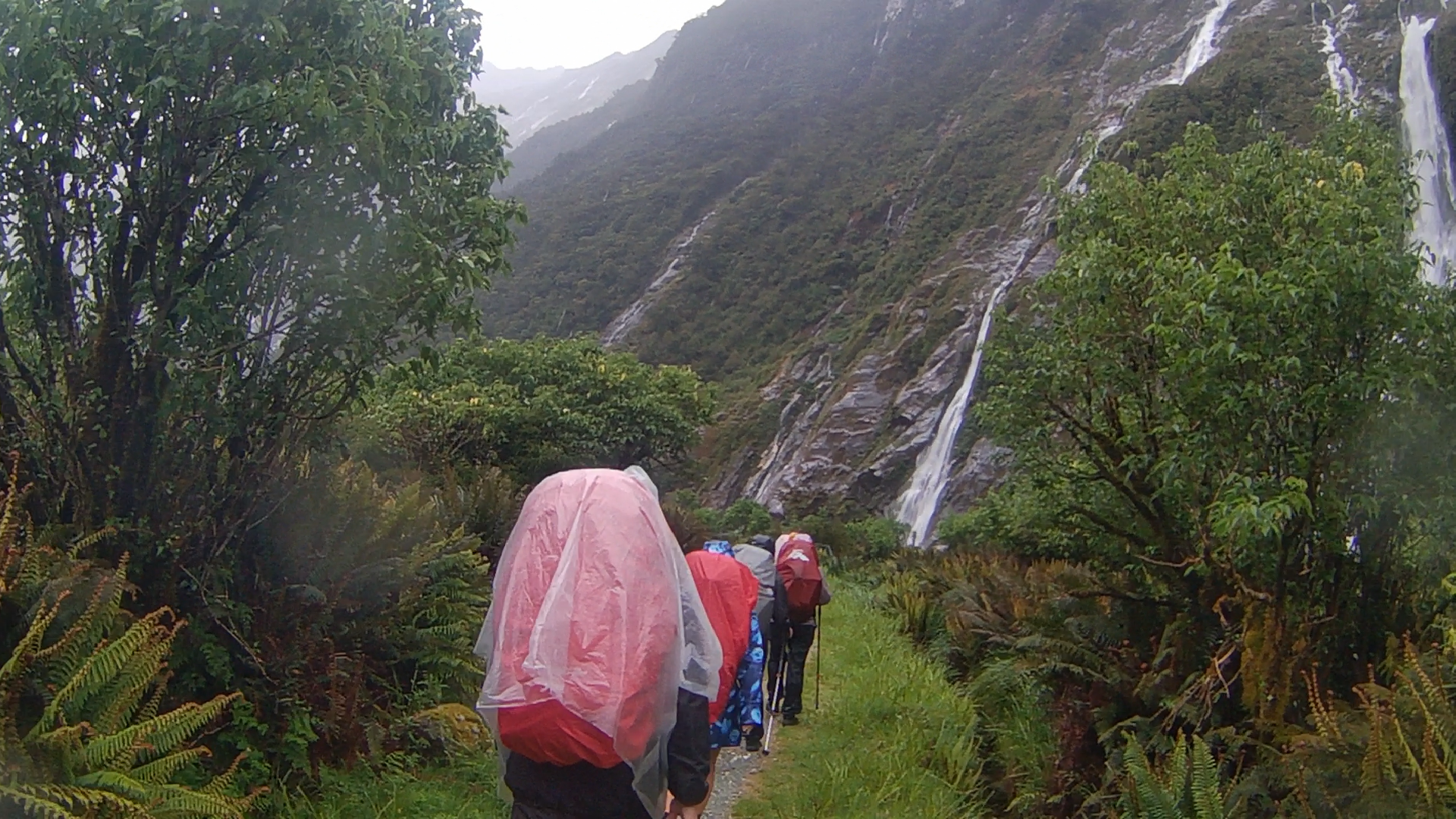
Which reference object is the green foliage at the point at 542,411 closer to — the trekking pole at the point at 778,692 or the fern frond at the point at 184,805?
the trekking pole at the point at 778,692

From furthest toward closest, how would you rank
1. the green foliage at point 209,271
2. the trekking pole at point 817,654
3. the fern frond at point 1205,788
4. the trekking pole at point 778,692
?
the trekking pole at point 817,654
the trekking pole at point 778,692
the green foliage at point 209,271
the fern frond at point 1205,788

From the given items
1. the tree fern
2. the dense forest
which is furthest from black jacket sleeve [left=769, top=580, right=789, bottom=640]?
the tree fern

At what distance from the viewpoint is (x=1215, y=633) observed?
5797mm

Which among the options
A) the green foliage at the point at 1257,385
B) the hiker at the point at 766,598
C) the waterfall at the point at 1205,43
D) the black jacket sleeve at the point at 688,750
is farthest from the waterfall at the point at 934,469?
the black jacket sleeve at the point at 688,750

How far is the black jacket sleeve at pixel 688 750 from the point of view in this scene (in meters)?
2.83

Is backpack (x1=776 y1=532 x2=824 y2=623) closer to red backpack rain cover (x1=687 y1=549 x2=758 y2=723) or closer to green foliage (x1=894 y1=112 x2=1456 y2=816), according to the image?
green foliage (x1=894 y1=112 x2=1456 y2=816)

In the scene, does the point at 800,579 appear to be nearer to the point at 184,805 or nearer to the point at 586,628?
the point at 184,805

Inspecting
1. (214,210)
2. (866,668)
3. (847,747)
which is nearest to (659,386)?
(866,668)

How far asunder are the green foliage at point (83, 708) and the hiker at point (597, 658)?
140 cm

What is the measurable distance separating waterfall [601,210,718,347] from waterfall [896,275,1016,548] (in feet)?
91.3

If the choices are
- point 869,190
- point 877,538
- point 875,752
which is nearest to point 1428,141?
point 877,538

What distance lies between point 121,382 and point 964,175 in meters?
62.7

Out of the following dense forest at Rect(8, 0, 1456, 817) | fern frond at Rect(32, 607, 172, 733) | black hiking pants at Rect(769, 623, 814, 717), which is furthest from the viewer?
black hiking pants at Rect(769, 623, 814, 717)

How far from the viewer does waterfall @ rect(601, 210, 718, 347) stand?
216 feet
